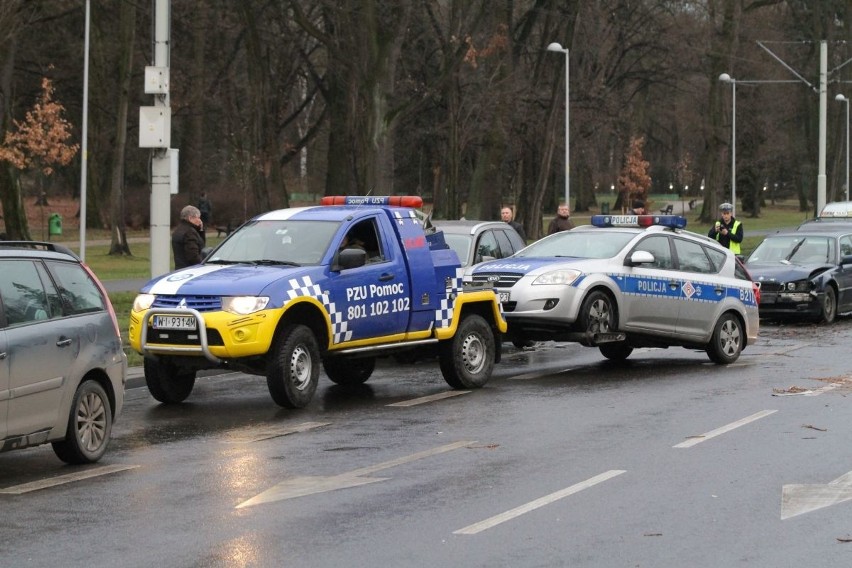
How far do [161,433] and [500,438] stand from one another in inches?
113

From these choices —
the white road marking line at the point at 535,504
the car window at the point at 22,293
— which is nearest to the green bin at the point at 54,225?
the car window at the point at 22,293

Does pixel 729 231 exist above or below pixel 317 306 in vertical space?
above

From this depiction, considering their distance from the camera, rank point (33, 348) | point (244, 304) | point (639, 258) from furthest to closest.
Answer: point (639, 258), point (244, 304), point (33, 348)

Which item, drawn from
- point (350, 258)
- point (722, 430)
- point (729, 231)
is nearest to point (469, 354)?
point (350, 258)

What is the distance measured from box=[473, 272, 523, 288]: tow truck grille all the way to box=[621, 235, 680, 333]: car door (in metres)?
1.32

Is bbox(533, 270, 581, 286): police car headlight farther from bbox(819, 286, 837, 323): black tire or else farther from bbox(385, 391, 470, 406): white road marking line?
bbox(819, 286, 837, 323): black tire

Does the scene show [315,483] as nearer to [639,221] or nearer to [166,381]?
[166,381]

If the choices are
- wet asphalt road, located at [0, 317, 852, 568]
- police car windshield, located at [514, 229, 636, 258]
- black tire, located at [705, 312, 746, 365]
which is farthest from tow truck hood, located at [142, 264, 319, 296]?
black tire, located at [705, 312, 746, 365]

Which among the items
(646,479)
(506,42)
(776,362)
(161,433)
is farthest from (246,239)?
(506,42)

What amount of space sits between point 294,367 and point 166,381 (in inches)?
59.7

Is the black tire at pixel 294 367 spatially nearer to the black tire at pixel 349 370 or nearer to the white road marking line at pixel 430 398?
the white road marking line at pixel 430 398

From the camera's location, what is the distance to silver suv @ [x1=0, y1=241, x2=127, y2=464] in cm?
962

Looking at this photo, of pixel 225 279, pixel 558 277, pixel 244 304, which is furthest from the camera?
pixel 558 277

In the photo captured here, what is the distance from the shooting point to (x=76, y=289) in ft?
34.9
